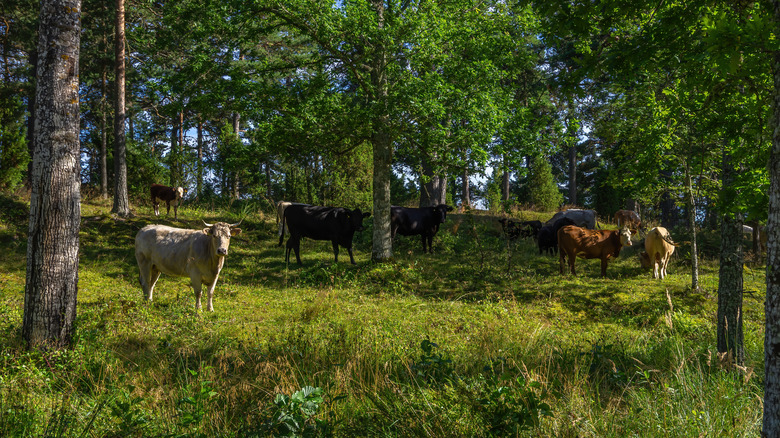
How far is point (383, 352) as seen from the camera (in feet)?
17.7

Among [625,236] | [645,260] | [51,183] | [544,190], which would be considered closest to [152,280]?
[51,183]

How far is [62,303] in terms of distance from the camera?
18.3 ft

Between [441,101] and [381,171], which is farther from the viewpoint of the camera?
[381,171]

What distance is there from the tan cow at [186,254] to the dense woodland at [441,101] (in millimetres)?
2374

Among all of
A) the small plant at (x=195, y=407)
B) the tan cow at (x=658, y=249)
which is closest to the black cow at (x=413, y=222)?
the tan cow at (x=658, y=249)

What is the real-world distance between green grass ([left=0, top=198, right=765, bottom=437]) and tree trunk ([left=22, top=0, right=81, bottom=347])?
1.54 feet

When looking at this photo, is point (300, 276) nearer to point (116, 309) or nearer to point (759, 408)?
point (116, 309)

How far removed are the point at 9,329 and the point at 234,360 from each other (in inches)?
137

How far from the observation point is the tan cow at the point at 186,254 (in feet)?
28.7

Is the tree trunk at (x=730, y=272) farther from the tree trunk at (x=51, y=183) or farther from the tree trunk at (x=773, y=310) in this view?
the tree trunk at (x=51, y=183)

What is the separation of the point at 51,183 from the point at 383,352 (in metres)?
4.40

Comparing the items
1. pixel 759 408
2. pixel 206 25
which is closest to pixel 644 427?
pixel 759 408

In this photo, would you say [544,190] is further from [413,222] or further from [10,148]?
[10,148]

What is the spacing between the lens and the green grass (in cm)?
340
